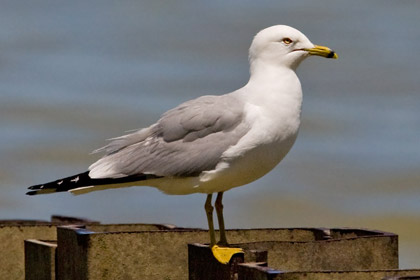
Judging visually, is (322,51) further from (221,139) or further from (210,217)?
(210,217)

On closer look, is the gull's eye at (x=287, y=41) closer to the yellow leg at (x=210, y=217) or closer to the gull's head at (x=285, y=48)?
the gull's head at (x=285, y=48)

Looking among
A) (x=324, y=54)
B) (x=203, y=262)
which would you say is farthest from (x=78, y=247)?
(x=324, y=54)

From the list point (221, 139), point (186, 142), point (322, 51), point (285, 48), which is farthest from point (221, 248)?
point (322, 51)

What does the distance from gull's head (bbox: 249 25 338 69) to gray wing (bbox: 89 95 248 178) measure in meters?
0.76

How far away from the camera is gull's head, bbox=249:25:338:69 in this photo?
44.8 feet

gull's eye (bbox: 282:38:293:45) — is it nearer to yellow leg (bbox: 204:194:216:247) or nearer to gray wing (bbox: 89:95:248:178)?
gray wing (bbox: 89:95:248:178)

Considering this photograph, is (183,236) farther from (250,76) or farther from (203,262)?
(250,76)

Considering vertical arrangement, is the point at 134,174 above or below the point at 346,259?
above

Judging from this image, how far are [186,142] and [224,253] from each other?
5.15ft

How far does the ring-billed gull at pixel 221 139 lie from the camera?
1291cm

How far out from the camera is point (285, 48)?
13711 millimetres

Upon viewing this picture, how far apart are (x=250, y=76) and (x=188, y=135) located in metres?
1.03

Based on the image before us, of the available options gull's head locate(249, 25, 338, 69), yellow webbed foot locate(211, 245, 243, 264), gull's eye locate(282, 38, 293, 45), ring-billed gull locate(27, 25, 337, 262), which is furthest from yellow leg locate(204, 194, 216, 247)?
gull's eye locate(282, 38, 293, 45)

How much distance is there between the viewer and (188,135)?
13477 mm
